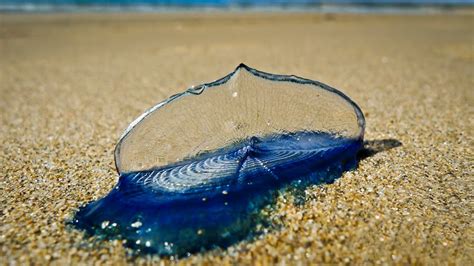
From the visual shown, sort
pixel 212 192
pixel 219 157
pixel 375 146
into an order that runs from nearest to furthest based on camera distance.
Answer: pixel 212 192 < pixel 219 157 < pixel 375 146

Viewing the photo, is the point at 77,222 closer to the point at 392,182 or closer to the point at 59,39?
the point at 392,182

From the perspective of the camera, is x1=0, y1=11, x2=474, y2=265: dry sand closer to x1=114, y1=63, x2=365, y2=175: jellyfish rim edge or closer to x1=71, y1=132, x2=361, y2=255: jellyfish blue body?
x1=71, y1=132, x2=361, y2=255: jellyfish blue body

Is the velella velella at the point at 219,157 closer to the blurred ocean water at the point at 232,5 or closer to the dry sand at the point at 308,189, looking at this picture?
the dry sand at the point at 308,189

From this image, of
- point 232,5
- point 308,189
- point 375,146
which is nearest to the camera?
point 308,189

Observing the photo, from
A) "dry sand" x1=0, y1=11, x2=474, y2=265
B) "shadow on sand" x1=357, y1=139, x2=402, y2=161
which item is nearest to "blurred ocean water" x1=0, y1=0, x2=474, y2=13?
"dry sand" x1=0, y1=11, x2=474, y2=265

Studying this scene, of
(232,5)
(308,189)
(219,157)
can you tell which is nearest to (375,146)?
(308,189)

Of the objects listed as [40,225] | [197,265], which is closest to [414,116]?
[197,265]

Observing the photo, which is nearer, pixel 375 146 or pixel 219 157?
pixel 219 157

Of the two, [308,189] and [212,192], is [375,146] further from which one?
[212,192]
